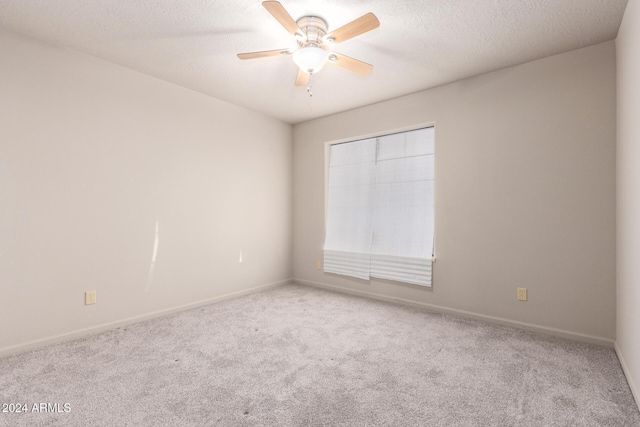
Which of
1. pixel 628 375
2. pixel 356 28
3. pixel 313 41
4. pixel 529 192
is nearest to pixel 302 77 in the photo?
pixel 313 41

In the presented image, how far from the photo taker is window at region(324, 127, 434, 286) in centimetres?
361

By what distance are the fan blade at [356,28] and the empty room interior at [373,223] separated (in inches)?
2.0

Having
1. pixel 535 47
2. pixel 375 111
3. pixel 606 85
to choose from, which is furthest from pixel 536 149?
pixel 375 111

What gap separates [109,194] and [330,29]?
2.40 m

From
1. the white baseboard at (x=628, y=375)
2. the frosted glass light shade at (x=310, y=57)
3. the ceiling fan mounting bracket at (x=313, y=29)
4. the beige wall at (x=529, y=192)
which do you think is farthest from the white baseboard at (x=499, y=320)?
the ceiling fan mounting bracket at (x=313, y=29)

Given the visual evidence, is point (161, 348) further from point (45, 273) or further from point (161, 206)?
point (161, 206)

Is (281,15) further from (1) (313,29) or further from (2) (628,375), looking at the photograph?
(2) (628,375)

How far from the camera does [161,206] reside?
330cm

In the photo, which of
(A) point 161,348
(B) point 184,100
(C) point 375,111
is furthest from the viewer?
(C) point 375,111

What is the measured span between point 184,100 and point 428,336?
11.3ft

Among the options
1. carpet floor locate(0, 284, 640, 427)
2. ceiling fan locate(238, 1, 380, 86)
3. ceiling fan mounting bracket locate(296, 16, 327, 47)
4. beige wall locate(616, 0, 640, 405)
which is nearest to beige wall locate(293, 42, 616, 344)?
beige wall locate(616, 0, 640, 405)

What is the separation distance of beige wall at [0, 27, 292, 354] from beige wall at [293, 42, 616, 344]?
2.14 meters

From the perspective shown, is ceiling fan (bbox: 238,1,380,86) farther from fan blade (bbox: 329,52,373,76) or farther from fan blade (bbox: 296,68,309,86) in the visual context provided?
fan blade (bbox: 296,68,309,86)

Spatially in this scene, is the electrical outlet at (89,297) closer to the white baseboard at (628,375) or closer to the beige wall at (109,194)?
the beige wall at (109,194)
